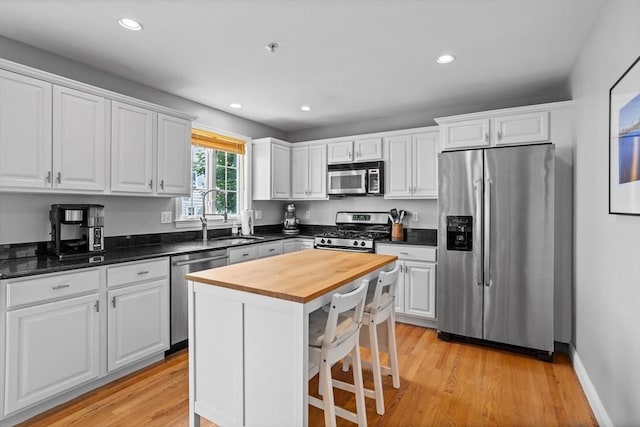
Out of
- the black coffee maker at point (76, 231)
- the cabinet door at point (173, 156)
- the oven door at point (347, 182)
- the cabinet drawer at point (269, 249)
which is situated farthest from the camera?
the oven door at point (347, 182)

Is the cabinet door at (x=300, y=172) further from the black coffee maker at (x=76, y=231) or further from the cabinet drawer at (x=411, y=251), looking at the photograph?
the black coffee maker at (x=76, y=231)

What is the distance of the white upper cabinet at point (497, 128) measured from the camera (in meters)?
3.07

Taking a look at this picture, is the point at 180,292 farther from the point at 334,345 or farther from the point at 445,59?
the point at 445,59

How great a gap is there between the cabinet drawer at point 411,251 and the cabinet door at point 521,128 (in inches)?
49.8

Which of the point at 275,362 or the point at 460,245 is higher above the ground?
the point at 460,245

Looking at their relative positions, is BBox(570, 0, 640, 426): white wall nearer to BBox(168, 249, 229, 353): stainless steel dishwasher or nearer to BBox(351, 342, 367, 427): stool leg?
BBox(351, 342, 367, 427): stool leg

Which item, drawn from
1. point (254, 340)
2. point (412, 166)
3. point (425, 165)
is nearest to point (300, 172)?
point (412, 166)

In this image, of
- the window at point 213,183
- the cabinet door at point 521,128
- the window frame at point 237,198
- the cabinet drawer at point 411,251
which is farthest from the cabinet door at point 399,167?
the window at point 213,183

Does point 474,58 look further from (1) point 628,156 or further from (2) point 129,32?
(2) point 129,32

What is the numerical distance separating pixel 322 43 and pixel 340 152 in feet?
6.80

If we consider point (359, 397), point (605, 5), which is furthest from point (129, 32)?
point (605, 5)

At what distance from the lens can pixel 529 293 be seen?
2.90 metres

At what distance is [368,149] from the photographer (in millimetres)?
4262

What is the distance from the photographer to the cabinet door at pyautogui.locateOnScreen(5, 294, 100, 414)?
1.96 metres
